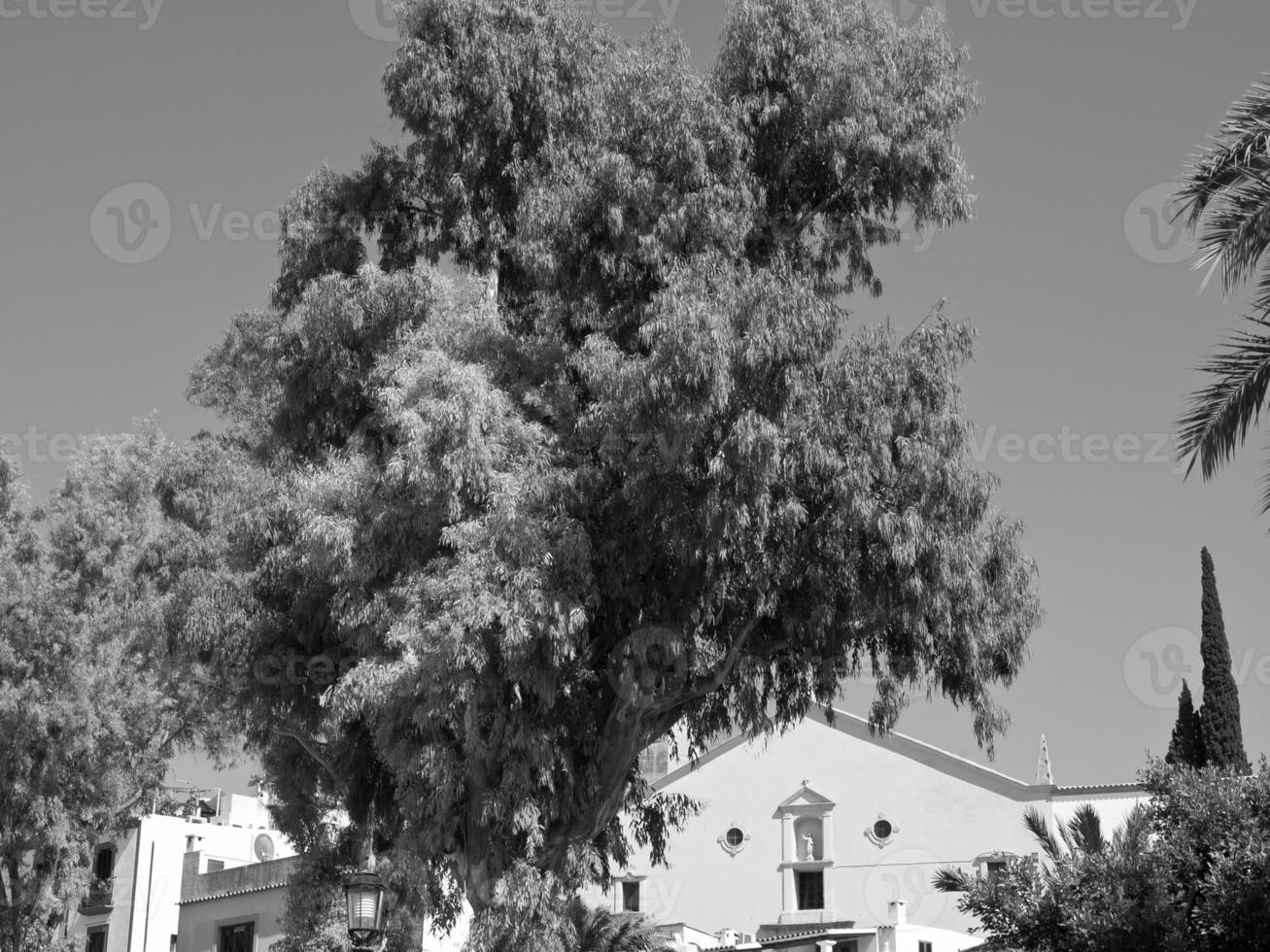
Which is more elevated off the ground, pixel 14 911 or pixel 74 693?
pixel 74 693

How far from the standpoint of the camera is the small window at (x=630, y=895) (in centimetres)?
4281

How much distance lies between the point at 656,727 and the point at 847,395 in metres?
5.10

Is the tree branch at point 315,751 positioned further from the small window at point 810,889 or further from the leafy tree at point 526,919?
the small window at point 810,889

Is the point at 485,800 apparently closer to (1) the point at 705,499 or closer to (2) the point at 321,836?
(1) the point at 705,499

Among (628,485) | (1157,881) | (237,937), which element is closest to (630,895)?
(237,937)

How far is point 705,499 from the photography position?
18.7 m

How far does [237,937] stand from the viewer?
3550 cm

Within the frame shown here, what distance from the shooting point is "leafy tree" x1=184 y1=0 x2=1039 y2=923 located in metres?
18.8

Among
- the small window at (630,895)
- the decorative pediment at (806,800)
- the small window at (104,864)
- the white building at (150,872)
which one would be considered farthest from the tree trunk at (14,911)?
the decorative pediment at (806,800)

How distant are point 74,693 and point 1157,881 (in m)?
22.8

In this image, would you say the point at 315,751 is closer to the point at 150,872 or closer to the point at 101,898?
the point at 150,872

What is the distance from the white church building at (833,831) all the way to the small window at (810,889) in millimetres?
35

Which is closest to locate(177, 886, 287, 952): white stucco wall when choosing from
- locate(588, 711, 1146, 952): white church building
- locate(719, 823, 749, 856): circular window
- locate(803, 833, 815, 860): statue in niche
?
locate(588, 711, 1146, 952): white church building

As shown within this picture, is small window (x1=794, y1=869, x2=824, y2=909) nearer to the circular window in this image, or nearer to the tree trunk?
the circular window
